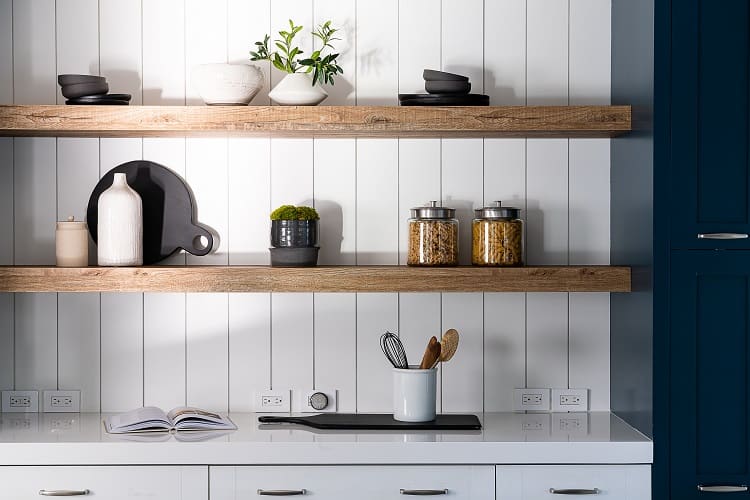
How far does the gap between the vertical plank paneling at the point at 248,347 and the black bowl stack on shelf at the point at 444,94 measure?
0.83 m

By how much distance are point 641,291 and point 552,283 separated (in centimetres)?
26

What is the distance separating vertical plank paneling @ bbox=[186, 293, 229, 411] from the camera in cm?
291

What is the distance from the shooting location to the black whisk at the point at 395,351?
8.91ft

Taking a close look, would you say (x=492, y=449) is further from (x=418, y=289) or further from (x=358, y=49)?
(x=358, y=49)

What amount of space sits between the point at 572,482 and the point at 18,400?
1807 millimetres

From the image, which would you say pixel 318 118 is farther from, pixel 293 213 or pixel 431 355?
pixel 431 355

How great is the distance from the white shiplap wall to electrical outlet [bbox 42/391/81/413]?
0.11 ft

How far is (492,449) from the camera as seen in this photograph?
2449 millimetres

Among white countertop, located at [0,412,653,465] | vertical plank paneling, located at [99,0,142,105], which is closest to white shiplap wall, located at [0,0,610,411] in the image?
vertical plank paneling, located at [99,0,142,105]

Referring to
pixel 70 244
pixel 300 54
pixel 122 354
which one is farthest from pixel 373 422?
pixel 300 54
